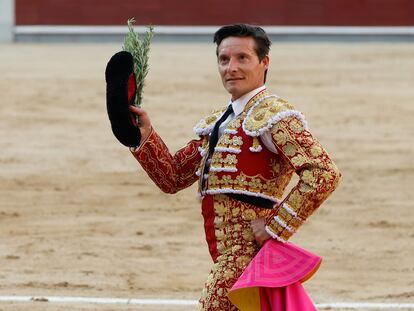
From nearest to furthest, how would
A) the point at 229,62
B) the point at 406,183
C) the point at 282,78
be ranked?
the point at 229,62 < the point at 406,183 < the point at 282,78

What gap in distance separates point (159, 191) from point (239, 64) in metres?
5.40

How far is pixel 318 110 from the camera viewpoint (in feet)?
39.4

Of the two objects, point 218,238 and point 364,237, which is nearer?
point 218,238

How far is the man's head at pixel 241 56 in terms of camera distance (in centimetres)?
334

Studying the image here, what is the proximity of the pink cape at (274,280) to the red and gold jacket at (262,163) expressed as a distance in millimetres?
49

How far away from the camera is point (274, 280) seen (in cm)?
325

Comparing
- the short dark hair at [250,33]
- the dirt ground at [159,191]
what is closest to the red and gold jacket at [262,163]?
the short dark hair at [250,33]

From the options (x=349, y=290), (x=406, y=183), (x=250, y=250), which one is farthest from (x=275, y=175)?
(x=406, y=183)

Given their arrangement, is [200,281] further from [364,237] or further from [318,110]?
[318,110]

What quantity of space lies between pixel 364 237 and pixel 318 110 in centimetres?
463

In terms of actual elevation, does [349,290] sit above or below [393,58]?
below
